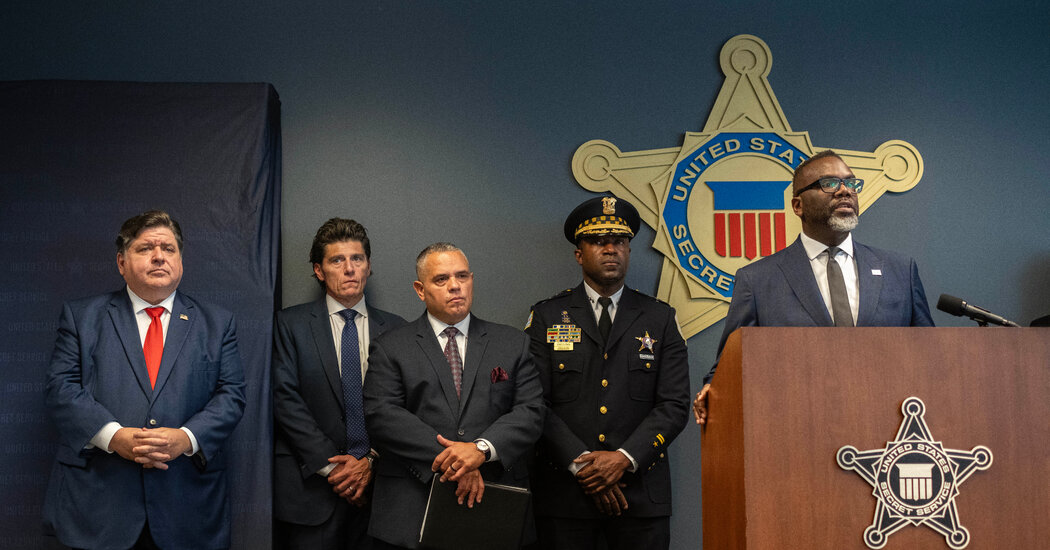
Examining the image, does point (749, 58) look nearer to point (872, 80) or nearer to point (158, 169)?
point (872, 80)

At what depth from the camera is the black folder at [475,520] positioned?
3.13m

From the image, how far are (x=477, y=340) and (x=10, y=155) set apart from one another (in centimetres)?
234

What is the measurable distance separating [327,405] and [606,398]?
118cm

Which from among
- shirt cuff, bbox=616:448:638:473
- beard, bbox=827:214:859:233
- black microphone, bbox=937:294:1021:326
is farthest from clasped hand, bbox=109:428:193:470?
black microphone, bbox=937:294:1021:326

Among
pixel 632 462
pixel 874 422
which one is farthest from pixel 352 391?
pixel 874 422

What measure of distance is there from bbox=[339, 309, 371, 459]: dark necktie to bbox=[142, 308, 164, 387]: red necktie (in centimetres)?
75

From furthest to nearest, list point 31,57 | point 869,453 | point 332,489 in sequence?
point 31,57 < point 332,489 < point 869,453

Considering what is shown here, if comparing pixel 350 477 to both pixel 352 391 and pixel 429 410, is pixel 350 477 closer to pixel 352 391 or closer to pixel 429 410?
pixel 352 391

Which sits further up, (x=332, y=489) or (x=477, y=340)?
(x=477, y=340)

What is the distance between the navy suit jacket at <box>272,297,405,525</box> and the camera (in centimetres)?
375

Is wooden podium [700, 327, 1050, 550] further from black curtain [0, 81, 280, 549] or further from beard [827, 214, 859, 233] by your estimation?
black curtain [0, 81, 280, 549]

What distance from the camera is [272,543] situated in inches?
152

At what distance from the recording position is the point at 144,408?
334cm

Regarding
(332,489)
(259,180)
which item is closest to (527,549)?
(332,489)
